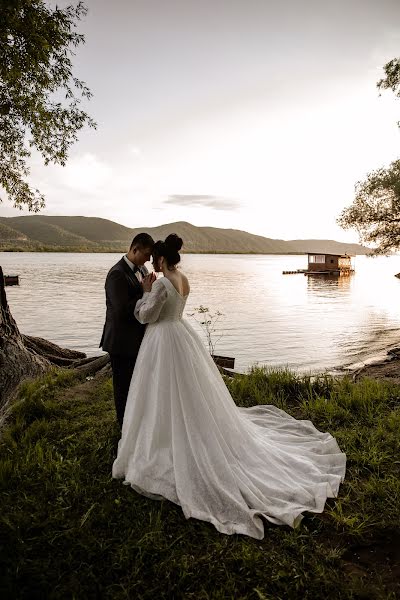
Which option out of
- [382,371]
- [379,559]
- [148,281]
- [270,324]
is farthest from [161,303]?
[270,324]

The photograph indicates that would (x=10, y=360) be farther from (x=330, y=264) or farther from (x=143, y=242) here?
(x=330, y=264)

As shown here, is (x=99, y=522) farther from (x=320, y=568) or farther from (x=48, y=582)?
(x=320, y=568)

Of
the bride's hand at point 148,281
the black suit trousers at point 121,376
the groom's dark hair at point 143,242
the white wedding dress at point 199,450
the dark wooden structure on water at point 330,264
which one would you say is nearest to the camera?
the white wedding dress at point 199,450

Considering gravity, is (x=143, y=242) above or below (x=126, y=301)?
above

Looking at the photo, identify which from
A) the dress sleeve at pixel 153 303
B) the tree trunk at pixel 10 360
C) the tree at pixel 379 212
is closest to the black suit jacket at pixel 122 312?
the dress sleeve at pixel 153 303

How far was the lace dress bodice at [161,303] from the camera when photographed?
15.6ft

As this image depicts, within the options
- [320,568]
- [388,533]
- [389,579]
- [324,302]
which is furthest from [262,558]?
[324,302]

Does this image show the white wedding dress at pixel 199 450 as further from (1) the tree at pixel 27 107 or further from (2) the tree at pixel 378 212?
(2) the tree at pixel 378 212

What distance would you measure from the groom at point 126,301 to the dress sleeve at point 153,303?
348mm

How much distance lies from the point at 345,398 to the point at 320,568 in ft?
14.0

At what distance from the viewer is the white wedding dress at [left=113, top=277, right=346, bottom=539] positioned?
4.05 metres

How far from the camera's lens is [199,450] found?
4.41 metres

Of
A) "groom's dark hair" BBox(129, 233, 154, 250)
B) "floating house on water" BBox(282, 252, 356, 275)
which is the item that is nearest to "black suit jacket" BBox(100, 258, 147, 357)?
"groom's dark hair" BBox(129, 233, 154, 250)

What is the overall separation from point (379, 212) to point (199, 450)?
26551 mm
